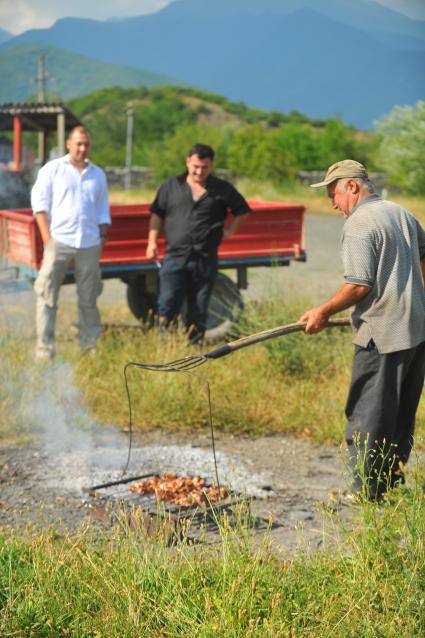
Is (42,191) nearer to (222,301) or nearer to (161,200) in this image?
(161,200)

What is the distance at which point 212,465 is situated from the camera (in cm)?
616

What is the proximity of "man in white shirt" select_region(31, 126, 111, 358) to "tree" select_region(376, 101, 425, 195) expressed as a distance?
12895 mm

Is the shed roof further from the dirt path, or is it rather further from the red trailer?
the dirt path

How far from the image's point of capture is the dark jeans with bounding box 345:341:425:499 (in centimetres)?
491

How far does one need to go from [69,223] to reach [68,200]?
0.20 m

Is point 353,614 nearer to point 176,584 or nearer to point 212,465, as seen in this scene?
point 176,584

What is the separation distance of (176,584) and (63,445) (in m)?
2.96

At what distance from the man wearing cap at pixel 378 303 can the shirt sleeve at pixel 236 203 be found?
3439 millimetres

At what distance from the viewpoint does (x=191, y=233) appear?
8.21 m

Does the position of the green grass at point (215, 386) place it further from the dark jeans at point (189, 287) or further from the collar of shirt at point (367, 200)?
the collar of shirt at point (367, 200)

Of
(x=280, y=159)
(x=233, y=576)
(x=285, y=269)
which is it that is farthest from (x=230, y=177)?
(x=233, y=576)

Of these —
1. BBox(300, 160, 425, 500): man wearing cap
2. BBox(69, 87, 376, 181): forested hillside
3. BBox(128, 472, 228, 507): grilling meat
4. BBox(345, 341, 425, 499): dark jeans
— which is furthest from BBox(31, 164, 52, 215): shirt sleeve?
BBox(69, 87, 376, 181): forested hillside

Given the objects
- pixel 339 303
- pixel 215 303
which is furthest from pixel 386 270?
pixel 215 303

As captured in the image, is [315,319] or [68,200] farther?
[68,200]
